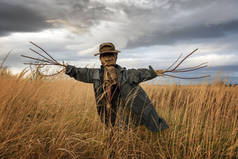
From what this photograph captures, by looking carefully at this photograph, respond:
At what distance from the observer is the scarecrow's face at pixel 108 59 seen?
299 cm

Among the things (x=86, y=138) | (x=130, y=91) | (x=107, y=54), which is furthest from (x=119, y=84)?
(x=86, y=138)

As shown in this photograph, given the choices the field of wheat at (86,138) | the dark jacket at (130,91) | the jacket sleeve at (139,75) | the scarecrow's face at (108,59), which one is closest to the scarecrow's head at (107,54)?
the scarecrow's face at (108,59)

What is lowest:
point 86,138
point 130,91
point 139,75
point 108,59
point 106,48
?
point 86,138

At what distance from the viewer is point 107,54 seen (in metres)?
3.04

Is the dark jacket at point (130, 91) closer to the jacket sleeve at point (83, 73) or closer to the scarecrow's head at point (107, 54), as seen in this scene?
the jacket sleeve at point (83, 73)

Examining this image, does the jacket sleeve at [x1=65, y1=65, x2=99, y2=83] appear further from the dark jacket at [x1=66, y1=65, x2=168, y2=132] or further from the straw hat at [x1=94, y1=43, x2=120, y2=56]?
the straw hat at [x1=94, y1=43, x2=120, y2=56]

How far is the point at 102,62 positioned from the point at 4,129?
1.61m

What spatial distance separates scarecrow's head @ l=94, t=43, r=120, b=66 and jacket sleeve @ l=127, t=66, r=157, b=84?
0.32 m

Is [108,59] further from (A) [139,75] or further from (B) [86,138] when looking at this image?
(B) [86,138]

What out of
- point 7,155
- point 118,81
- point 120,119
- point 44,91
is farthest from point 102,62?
point 44,91

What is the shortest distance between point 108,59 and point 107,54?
0.10 metres

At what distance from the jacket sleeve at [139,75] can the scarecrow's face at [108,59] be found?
0.31 metres

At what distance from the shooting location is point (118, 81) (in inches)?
113

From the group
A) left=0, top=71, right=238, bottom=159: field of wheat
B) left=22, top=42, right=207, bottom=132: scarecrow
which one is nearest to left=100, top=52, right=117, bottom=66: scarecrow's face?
left=22, top=42, right=207, bottom=132: scarecrow
